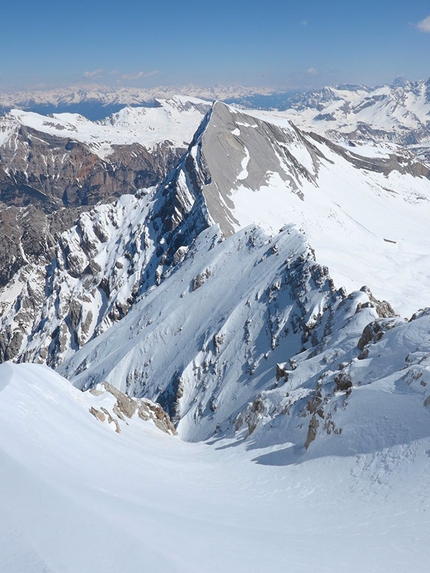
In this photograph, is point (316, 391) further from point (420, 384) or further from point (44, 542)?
point (44, 542)

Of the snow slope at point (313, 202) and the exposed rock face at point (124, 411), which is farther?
the snow slope at point (313, 202)

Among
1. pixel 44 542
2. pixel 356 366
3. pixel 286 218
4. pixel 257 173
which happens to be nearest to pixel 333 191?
pixel 257 173

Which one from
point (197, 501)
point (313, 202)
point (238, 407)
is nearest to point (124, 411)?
point (238, 407)

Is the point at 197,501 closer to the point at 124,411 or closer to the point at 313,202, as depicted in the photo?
the point at 124,411

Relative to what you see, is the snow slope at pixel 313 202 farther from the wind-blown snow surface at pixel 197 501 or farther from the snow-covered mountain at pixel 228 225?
the wind-blown snow surface at pixel 197 501

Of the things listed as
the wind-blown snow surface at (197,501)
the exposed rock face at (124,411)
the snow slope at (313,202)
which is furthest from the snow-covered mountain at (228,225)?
the wind-blown snow surface at (197,501)

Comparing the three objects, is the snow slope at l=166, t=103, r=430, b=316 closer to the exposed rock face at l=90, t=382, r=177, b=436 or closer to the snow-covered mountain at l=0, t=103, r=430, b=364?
→ the snow-covered mountain at l=0, t=103, r=430, b=364

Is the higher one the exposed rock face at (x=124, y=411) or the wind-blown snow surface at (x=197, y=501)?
the wind-blown snow surface at (x=197, y=501)
